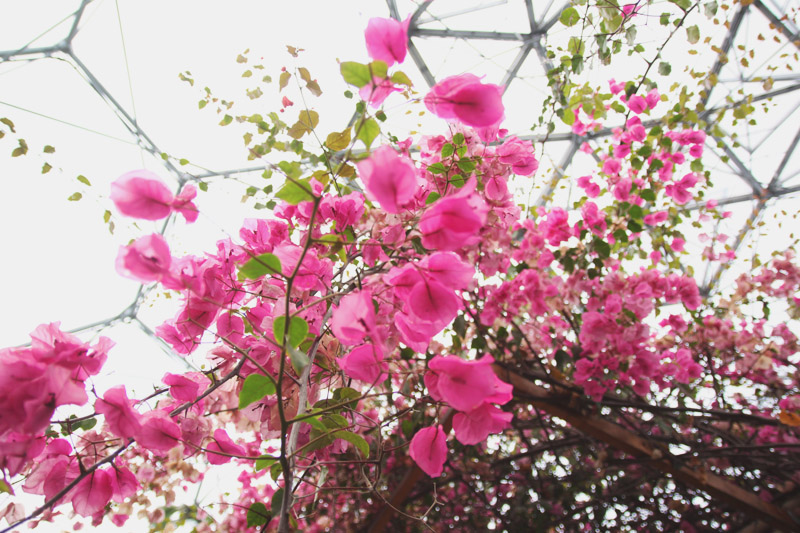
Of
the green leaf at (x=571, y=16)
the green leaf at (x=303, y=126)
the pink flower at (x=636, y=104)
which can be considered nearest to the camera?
the green leaf at (x=303, y=126)

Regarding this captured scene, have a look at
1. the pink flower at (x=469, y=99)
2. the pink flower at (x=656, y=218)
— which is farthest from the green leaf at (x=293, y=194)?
the pink flower at (x=656, y=218)

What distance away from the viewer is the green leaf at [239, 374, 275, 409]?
0.45 metres

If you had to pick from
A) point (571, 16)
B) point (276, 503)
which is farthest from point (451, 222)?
point (571, 16)

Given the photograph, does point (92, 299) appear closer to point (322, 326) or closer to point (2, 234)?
point (2, 234)

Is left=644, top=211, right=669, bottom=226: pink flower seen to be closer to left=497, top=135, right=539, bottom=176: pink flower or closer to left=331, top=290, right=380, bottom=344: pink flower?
left=497, top=135, right=539, bottom=176: pink flower

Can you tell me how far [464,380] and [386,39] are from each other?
0.37m

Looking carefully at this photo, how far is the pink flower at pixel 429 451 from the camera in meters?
0.53

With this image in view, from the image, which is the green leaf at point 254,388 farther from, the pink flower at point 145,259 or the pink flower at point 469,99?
the pink flower at point 469,99

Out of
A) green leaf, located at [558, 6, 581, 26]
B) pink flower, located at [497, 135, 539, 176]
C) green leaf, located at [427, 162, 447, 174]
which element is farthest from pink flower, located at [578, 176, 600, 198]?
green leaf, located at [427, 162, 447, 174]

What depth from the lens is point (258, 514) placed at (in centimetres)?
52

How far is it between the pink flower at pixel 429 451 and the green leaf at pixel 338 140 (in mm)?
397

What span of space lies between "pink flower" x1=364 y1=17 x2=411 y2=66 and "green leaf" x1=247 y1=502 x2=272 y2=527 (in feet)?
1.81

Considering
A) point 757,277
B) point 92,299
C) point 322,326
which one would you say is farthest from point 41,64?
point 757,277

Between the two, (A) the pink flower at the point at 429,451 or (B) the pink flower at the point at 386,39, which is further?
(A) the pink flower at the point at 429,451
